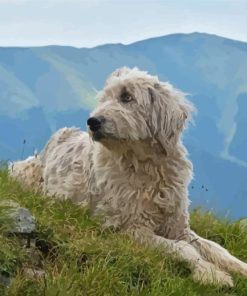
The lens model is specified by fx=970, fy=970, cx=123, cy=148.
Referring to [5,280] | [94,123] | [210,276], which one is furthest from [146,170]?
[5,280]

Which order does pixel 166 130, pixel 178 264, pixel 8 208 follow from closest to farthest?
pixel 8 208
pixel 178 264
pixel 166 130

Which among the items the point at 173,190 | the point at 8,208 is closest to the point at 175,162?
the point at 173,190

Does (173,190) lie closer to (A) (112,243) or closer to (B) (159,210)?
(B) (159,210)

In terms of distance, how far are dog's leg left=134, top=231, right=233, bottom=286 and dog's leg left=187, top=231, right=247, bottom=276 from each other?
9.7 inches

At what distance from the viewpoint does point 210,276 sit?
8539 mm

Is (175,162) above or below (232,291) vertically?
above

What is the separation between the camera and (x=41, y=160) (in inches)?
433

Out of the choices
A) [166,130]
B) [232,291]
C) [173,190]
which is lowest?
[232,291]

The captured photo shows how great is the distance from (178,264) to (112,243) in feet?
2.57

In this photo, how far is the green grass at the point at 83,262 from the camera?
23.2 ft

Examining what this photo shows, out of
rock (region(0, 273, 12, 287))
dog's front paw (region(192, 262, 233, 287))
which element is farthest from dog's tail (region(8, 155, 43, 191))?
rock (region(0, 273, 12, 287))

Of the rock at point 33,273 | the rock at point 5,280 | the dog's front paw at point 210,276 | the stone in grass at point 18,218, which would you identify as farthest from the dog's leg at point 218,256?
the rock at point 5,280

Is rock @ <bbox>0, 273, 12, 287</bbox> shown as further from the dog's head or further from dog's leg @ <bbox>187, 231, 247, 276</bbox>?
dog's leg @ <bbox>187, 231, 247, 276</bbox>

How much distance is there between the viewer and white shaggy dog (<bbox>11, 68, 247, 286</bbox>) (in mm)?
8875
